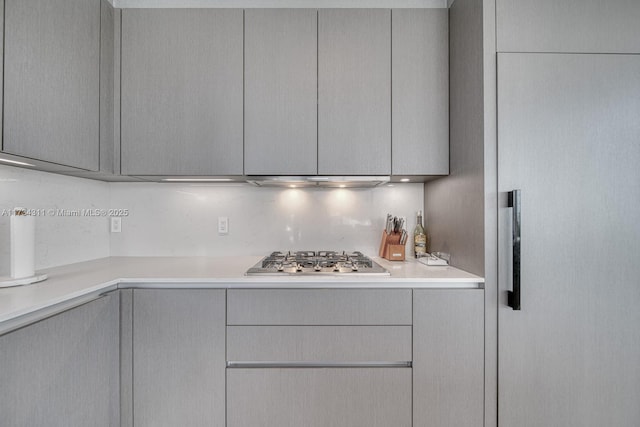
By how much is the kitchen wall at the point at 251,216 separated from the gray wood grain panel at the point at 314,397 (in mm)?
824

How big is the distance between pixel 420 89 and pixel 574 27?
0.68 metres

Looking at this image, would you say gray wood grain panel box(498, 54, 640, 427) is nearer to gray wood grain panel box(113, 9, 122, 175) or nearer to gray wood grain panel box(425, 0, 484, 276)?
gray wood grain panel box(425, 0, 484, 276)

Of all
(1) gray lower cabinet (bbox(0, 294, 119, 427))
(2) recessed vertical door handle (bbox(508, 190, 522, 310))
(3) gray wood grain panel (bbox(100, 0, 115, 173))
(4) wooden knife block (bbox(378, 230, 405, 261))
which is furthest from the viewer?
(4) wooden knife block (bbox(378, 230, 405, 261))

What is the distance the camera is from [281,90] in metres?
1.64

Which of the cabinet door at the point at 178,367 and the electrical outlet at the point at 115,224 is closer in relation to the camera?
the cabinet door at the point at 178,367

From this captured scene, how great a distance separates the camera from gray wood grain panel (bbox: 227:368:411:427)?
136cm

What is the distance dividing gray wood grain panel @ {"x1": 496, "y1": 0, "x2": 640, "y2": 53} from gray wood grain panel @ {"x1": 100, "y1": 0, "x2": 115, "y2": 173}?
6.29 feet

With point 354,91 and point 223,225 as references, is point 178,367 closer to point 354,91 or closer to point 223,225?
point 223,225

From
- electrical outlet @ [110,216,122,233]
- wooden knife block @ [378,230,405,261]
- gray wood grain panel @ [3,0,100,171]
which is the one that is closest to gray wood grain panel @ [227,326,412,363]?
wooden knife block @ [378,230,405,261]

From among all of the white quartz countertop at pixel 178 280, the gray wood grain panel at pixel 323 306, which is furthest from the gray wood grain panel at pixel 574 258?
the gray wood grain panel at pixel 323 306

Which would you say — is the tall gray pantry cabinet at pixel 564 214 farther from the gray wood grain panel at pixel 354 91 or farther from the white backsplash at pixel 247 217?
the white backsplash at pixel 247 217

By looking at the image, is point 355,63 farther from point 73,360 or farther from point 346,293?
point 73,360

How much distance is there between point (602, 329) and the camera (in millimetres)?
1348

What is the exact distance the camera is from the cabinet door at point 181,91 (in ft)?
5.30
